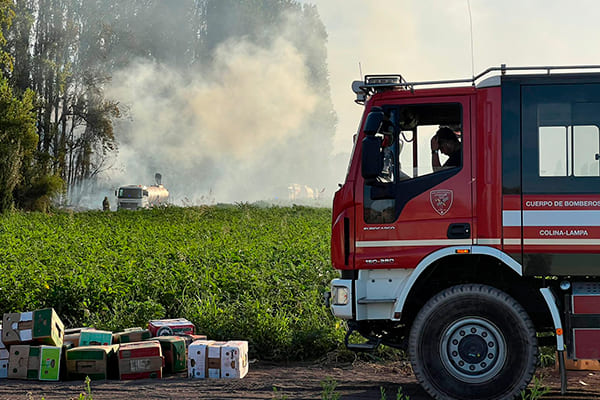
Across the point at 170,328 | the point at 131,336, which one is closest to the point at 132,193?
the point at 170,328

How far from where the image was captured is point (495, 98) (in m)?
7.83

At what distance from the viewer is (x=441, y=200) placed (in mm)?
7875

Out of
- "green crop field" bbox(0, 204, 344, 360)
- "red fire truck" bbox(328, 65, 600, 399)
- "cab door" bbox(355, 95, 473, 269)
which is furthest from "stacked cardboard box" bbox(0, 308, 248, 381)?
A: "cab door" bbox(355, 95, 473, 269)

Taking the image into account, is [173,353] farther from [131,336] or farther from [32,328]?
[32,328]

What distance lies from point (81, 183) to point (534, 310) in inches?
2039

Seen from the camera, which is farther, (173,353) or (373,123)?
(173,353)

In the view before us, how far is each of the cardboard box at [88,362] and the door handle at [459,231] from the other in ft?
14.2

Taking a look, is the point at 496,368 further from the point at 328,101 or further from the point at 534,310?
the point at 328,101

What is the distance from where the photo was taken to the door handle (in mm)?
7785

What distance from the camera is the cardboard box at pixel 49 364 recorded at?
9.45m

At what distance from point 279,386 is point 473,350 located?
88.2 inches

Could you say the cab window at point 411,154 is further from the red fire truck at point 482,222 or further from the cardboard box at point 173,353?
the cardboard box at point 173,353

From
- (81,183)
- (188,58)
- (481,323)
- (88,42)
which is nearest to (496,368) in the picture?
(481,323)

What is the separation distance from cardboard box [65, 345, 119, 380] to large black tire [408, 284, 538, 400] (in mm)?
3774
